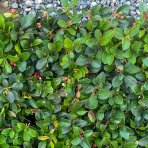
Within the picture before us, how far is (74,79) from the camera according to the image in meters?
2.61

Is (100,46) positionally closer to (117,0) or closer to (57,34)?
(57,34)

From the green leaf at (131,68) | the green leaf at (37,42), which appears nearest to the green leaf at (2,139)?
the green leaf at (37,42)

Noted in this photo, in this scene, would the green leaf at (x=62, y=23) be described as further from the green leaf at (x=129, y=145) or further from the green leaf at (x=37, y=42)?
the green leaf at (x=129, y=145)

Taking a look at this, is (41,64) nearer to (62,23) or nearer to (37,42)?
(37,42)

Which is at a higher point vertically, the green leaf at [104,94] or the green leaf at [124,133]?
the green leaf at [104,94]

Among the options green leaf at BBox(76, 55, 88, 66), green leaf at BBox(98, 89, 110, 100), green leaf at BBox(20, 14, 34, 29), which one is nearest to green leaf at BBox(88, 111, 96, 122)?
green leaf at BBox(98, 89, 110, 100)

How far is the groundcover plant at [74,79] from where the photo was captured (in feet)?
8.36

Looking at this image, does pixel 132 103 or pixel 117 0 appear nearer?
pixel 132 103

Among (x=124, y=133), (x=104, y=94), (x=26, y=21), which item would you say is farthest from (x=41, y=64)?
(x=124, y=133)

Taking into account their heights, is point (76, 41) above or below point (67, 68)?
above

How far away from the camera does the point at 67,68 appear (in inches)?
104

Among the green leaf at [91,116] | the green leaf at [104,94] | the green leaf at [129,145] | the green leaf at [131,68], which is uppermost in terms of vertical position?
the green leaf at [131,68]

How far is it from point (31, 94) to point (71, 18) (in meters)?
0.50

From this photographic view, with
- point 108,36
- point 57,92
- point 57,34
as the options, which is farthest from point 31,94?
point 108,36
